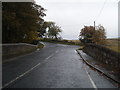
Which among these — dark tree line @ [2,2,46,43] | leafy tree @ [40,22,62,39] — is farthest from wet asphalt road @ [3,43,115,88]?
leafy tree @ [40,22,62,39]

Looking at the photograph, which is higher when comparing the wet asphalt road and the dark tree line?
the dark tree line

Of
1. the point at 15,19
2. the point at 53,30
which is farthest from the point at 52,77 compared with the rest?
the point at 53,30

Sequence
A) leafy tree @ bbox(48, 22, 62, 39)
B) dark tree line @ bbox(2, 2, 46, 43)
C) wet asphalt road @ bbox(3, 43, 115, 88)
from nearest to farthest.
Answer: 1. wet asphalt road @ bbox(3, 43, 115, 88)
2. dark tree line @ bbox(2, 2, 46, 43)
3. leafy tree @ bbox(48, 22, 62, 39)

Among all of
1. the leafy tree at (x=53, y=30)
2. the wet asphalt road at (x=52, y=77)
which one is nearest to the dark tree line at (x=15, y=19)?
the wet asphalt road at (x=52, y=77)

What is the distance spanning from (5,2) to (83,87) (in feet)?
59.8

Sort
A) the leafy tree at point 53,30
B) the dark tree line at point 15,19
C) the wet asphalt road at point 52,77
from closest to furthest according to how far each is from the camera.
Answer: the wet asphalt road at point 52,77 < the dark tree line at point 15,19 < the leafy tree at point 53,30

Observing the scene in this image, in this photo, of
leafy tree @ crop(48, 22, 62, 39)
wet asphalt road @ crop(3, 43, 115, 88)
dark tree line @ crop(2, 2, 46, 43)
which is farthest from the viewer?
leafy tree @ crop(48, 22, 62, 39)

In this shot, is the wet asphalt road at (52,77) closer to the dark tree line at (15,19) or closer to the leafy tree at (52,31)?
the dark tree line at (15,19)

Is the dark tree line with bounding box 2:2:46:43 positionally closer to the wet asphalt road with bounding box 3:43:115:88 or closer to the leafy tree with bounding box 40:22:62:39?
the wet asphalt road with bounding box 3:43:115:88

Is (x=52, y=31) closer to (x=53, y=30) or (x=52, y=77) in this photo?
(x=53, y=30)

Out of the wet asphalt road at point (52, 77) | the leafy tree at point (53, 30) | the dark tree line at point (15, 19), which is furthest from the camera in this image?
the leafy tree at point (53, 30)

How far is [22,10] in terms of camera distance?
24.9 meters

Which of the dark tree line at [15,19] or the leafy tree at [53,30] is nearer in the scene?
the dark tree line at [15,19]

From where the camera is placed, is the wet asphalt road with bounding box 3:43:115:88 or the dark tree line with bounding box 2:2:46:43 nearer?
the wet asphalt road with bounding box 3:43:115:88
